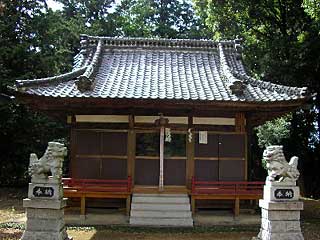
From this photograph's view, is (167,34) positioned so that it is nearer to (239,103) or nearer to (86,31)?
(86,31)

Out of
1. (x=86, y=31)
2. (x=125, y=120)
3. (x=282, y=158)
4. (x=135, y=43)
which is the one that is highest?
(x=86, y=31)

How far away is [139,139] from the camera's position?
13.9 m

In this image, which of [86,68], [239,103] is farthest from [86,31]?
[239,103]

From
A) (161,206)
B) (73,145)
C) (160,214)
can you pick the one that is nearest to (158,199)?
(161,206)

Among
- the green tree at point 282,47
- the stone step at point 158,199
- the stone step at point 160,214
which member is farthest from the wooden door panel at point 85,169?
the green tree at point 282,47

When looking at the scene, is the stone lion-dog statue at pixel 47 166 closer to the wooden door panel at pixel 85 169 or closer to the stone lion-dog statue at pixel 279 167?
the wooden door panel at pixel 85 169

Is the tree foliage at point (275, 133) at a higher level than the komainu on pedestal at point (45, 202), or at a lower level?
higher

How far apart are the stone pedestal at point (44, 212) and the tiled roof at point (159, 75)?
12.9 feet

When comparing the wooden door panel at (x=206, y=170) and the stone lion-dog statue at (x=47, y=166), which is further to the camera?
the wooden door panel at (x=206, y=170)

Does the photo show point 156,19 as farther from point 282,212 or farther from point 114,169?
point 282,212

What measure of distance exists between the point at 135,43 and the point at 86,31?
12.6 m

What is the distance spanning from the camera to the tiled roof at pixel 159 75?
1302cm

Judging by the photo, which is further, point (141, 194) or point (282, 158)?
point (141, 194)

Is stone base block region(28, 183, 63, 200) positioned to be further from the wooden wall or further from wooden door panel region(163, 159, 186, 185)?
wooden door panel region(163, 159, 186, 185)
